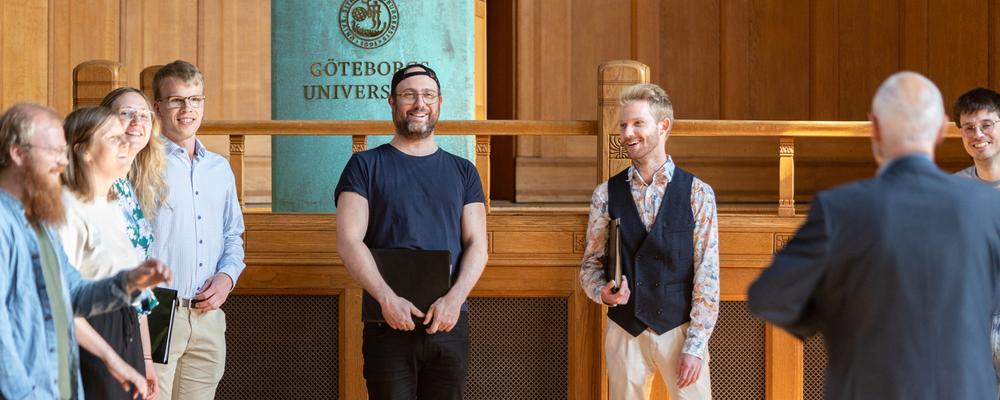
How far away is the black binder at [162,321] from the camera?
12.0 ft

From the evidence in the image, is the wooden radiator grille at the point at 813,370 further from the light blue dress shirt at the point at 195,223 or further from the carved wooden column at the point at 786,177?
the light blue dress shirt at the point at 195,223

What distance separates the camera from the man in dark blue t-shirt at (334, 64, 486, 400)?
13.0ft

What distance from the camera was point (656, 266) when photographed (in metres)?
3.97

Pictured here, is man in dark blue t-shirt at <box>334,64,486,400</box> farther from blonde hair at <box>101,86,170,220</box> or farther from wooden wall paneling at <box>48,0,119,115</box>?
wooden wall paneling at <box>48,0,119,115</box>

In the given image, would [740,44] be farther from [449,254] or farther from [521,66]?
[449,254]

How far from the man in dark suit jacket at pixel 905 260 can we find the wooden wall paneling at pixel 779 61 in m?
7.34

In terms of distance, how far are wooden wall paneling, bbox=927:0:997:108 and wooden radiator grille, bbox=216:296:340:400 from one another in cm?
594

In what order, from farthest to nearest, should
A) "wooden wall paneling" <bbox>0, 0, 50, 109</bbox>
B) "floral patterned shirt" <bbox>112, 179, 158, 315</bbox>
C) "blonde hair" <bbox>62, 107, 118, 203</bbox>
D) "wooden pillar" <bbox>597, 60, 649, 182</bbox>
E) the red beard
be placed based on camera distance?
"wooden wall paneling" <bbox>0, 0, 50, 109</bbox> → "wooden pillar" <bbox>597, 60, 649, 182</bbox> → "floral patterned shirt" <bbox>112, 179, 158, 315</bbox> → "blonde hair" <bbox>62, 107, 118, 203</bbox> → the red beard

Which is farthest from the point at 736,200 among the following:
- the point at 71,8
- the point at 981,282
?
the point at 981,282

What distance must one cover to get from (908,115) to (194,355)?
2685mm

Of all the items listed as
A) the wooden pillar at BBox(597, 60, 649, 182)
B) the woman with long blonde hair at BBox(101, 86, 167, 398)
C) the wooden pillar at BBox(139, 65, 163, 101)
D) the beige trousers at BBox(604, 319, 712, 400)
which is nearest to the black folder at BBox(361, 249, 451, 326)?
the beige trousers at BBox(604, 319, 712, 400)

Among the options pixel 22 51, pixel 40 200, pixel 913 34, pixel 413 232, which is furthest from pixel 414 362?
pixel 913 34

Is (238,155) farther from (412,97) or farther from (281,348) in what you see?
(412,97)

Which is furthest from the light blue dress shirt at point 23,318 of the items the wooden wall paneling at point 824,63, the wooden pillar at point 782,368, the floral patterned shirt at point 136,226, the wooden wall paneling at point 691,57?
the wooden wall paneling at point 824,63
